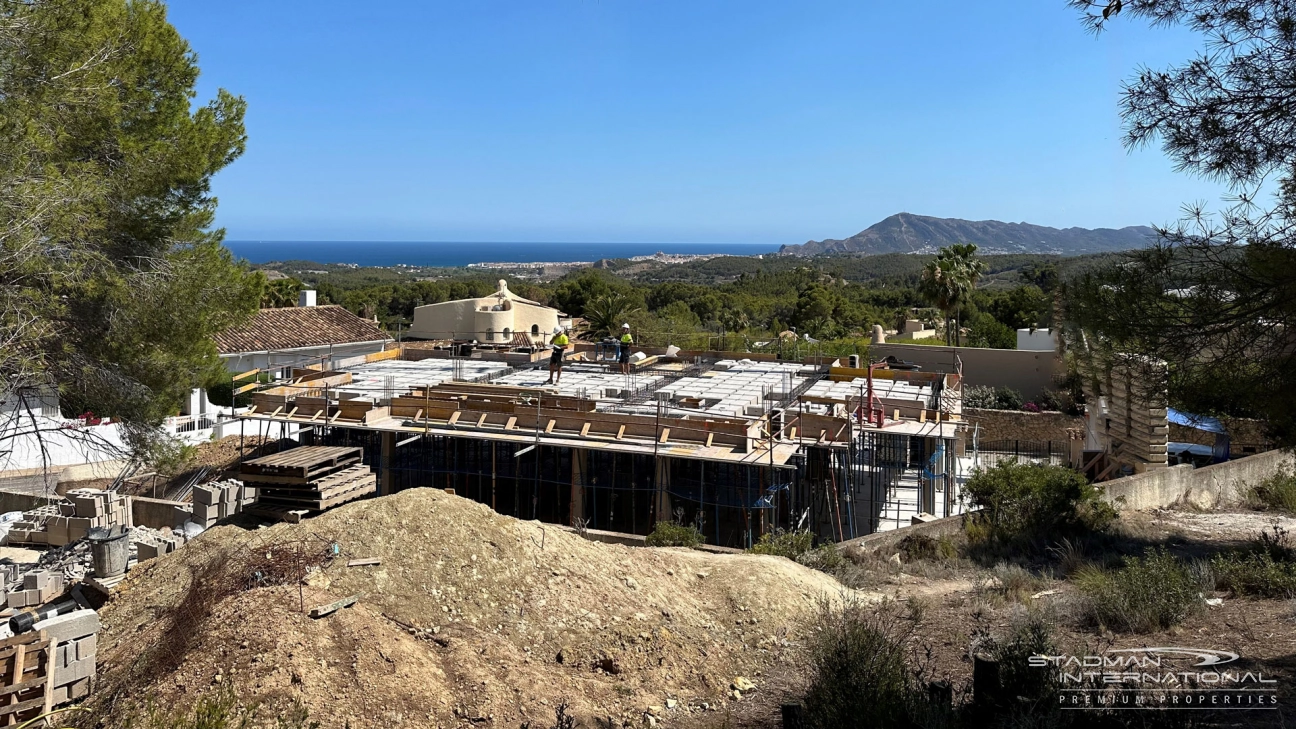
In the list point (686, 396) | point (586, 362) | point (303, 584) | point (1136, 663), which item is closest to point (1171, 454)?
point (686, 396)

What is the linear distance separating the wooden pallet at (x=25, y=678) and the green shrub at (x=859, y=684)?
7.00 metres

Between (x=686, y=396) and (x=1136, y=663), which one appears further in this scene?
(x=686, y=396)

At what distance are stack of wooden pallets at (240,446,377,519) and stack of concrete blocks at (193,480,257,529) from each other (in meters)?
1.30

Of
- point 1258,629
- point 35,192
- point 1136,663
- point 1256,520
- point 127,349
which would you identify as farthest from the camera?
point 1256,520

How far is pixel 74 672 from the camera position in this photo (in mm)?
8508

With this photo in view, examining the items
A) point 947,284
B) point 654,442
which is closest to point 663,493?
point 654,442

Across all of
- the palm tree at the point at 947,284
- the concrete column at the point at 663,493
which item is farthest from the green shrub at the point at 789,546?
the palm tree at the point at 947,284

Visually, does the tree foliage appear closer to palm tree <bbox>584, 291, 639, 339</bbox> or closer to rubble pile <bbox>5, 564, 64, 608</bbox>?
rubble pile <bbox>5, 564, 64, 608</bbox>

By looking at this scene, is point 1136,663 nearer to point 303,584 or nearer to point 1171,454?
point 303,584

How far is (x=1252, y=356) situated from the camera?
855cm

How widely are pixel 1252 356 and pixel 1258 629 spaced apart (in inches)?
104

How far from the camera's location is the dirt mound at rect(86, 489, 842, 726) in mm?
7625

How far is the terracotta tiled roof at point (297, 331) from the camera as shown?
102 ft

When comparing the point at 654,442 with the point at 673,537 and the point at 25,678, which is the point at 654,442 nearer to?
the point at 673,537
